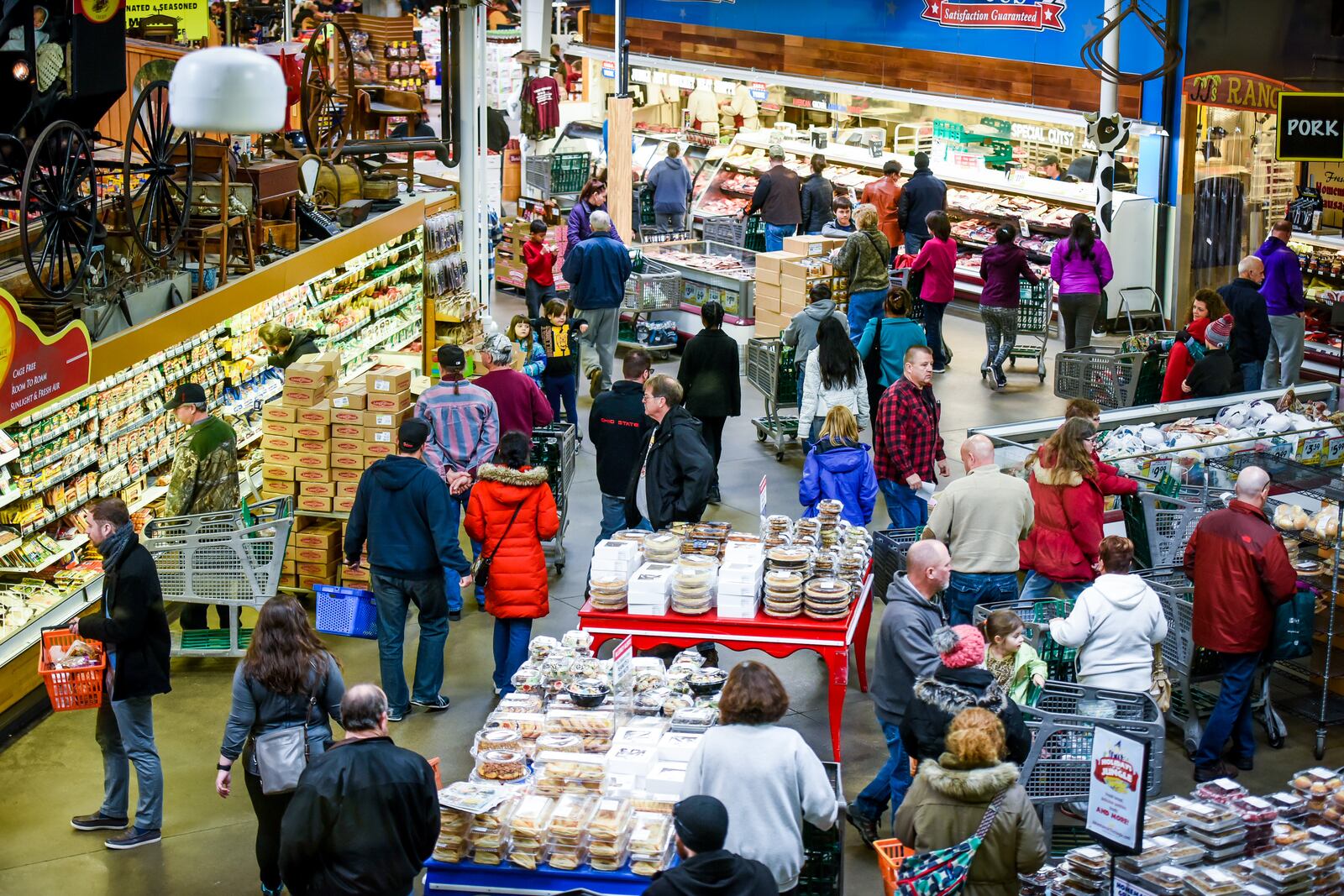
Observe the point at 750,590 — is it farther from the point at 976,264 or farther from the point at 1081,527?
the point at 976,264

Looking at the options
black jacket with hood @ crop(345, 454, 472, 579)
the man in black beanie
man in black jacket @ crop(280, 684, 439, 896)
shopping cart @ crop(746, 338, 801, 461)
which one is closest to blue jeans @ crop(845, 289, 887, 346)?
shopping cart @ crop(746, 338, 801, 461)

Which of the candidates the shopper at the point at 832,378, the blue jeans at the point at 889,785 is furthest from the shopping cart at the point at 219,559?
the blue jeans at the point at 889,785

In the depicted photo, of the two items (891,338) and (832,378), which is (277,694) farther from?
(891,338)

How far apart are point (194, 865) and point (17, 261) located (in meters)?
4.54

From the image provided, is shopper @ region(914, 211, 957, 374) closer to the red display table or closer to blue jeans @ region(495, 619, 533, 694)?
blue jeans @ region(495, 619, 533, 694)

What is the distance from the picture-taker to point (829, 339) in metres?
10.4

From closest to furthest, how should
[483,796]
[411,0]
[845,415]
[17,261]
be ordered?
[483,796]
[845,415]
[17,261]
[411,0]

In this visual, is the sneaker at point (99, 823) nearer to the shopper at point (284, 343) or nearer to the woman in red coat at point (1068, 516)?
the woman in red coat at point (1068, 516)

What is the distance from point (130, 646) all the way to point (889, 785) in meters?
3.41

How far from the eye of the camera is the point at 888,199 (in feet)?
58.5

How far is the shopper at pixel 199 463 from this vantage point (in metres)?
9.27

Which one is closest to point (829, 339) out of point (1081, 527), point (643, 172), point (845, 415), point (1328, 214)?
point (845, 415)

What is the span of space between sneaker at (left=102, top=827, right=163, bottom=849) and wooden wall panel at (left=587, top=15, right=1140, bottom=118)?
533 inches

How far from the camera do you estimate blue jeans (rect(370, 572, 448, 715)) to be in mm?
8438
